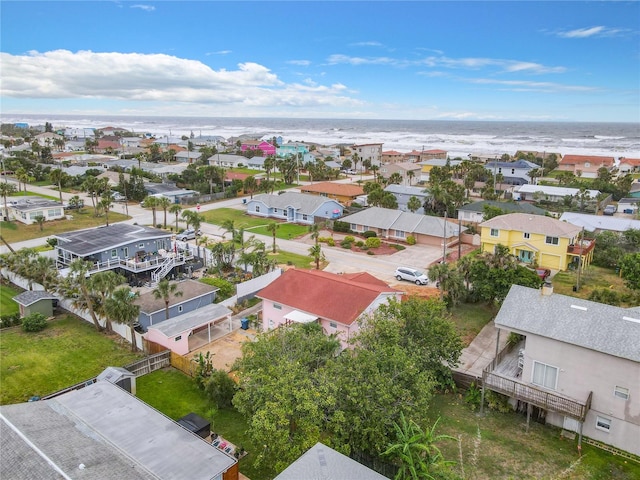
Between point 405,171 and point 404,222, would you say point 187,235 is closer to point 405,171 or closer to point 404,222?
point 404,222

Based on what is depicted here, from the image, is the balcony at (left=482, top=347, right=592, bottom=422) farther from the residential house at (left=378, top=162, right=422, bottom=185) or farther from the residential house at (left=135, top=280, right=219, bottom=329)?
the residential house at (left=378, top=162, right=422, bottom=185)

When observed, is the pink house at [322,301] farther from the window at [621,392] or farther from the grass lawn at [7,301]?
the grass lawn at [7,301]

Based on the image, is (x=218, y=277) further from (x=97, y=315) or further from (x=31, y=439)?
(x=31, y=439)

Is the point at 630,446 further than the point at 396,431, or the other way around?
the point at 630,446

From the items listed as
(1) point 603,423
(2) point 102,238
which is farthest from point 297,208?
(1) point 603,423

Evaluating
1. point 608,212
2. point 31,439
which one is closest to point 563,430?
point 31,439

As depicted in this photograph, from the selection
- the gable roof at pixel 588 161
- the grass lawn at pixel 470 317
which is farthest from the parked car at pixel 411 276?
the gable roof at pixel 588 161
